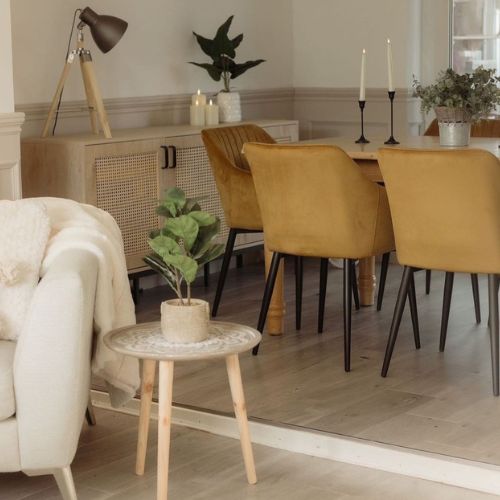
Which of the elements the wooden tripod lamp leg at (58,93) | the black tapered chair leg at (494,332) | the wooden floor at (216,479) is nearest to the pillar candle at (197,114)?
the wooden tripod lamp leg at (58,93)

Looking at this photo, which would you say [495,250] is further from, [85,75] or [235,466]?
[85,75]

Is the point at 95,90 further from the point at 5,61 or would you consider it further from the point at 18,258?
the point at 18,258

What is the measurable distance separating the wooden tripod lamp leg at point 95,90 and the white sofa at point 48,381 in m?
2.32

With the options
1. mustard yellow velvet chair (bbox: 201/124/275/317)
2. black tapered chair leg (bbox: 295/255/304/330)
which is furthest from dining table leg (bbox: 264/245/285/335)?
mustard yellow velvet chair (bbox: 201/124/275/317)

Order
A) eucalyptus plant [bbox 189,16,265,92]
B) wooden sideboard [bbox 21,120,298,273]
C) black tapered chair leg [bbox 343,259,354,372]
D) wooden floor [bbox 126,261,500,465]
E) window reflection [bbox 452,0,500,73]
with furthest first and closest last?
window reflection [bbox 452,0,500,73]
eucalyptus plant [bbox 189,16,265,92]
wooden sideboard [bbox 21,120,298,273]
black tapered chair leg [bbox 343,259,354,372]
wooden floor [bbox 126,261,500,465]

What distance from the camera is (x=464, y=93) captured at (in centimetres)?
440

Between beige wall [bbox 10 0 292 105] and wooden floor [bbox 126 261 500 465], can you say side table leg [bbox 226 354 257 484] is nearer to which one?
wooden floor [bbox 126 261 500 465]

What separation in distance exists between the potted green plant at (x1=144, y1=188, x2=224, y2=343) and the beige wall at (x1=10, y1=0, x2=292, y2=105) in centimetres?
241

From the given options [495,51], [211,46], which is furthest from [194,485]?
[495,51]

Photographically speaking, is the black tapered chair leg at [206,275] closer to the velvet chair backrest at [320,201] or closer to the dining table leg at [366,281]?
the dining table leg at [366,281]

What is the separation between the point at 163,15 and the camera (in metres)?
5.93

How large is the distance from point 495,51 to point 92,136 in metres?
2.49

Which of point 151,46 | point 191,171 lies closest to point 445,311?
point 191,171

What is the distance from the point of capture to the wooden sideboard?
16.4ft
